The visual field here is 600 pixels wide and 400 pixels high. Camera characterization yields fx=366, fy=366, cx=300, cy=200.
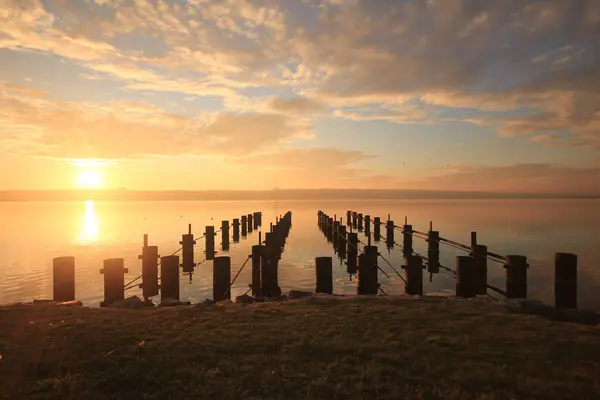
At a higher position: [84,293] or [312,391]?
[312,391]

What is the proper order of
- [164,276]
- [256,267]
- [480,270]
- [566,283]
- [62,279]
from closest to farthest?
[566,283], [62,279], [480,270], [164,276], [256,267]

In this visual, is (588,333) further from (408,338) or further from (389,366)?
(389,366)

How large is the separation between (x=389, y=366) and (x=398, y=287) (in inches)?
490

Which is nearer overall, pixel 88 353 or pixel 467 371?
pixel 467 371

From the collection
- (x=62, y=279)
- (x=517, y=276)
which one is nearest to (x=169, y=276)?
(x=62, y=279)

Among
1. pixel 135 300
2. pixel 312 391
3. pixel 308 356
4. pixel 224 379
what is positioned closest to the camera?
pixel 312 391

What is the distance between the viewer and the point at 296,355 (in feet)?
19.4

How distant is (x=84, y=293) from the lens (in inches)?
671

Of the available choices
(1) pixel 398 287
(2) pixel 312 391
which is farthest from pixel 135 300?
(1) pixel 398 287

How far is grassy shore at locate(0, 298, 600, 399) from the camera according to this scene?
15.9ft

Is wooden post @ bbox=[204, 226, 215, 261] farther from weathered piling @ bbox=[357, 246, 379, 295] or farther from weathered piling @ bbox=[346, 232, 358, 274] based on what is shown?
weathered piling @ bbox=[357, 246, 379, 295]

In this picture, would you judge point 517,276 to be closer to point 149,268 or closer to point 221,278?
point 221,278

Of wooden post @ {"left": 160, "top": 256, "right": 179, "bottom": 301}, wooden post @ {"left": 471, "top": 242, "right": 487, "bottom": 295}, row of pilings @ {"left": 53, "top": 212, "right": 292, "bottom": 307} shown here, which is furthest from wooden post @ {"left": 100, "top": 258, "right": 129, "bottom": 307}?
wooden post @ {"left": 471, "top": 242, "right": 487, "bottom": 295}

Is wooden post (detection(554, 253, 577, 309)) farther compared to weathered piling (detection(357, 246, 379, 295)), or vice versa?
weathered piling (detection(357, 246, 379, 295))
